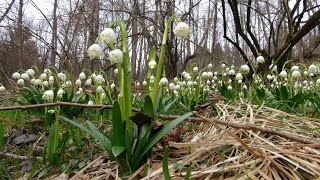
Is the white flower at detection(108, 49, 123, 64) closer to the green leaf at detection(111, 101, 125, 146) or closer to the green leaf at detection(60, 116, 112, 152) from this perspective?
the green leaf at detection(111, 101, 125, 146)

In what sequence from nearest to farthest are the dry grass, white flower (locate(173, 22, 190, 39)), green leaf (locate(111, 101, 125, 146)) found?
1. the dry grass
2. green leaf (locate(111, 101, 125, 146))
3. white flower (locate(173, 22, 190, 39))

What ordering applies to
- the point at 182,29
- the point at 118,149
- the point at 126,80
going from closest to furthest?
the point at 118,149 → the point at 126,80 → the point at 182,29

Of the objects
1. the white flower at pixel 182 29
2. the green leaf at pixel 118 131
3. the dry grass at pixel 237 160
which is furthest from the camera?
the white flower at pixel 182 29

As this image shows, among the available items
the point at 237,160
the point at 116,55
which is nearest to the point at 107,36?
the point at 116,55

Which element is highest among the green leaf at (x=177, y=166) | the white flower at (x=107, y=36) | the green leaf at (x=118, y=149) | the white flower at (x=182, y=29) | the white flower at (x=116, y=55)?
the white flower at (x=182, y=29)

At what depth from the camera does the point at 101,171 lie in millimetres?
1341

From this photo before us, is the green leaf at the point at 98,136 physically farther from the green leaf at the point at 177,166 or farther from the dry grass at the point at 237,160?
the green leaf at the point at 177,166

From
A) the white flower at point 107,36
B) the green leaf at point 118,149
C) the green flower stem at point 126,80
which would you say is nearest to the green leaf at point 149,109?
the green flower stem at point 126,80

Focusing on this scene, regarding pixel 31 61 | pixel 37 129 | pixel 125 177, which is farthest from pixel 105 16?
pixel 31 61

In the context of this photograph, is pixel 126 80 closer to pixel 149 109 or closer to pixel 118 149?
pixel 149 109

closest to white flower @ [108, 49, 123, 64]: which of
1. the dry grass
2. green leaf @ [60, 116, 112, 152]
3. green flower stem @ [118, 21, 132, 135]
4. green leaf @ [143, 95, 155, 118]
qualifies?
green flower stem @ [118, 21, 132, 135]

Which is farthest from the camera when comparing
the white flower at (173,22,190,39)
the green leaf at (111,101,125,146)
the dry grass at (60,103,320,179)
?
the white flower at (173,22,190,39)

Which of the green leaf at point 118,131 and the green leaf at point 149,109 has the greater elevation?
the green leaf at point 149,109

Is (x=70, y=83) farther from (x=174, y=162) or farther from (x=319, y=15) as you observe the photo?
(x=319, y=15)
